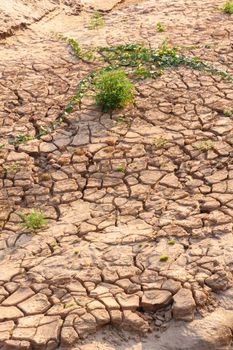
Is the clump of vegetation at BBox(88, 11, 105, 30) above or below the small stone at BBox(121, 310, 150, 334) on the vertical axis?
above

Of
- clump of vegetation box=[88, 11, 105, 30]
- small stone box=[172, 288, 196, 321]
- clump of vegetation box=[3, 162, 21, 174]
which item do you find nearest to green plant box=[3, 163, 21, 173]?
clump of vegetation box=[3, 162, 21, 174]

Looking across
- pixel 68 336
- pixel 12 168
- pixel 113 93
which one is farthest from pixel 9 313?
pixel 113 93

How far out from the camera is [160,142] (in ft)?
19.0

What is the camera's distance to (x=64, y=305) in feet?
14.3

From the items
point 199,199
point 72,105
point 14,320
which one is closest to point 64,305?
point 14,320

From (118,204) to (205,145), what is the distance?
1.02 meters

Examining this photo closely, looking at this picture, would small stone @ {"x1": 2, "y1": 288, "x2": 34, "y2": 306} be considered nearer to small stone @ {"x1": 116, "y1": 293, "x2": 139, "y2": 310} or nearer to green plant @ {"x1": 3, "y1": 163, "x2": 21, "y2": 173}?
small stone @ {"x1": 116, "y1": 293, "x2": 139, "y2": 310}

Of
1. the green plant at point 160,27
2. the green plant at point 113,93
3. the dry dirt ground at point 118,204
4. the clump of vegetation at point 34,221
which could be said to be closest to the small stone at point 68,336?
the dry dirt ground at point 118,204

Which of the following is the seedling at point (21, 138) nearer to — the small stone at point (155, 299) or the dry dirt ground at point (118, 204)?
the dry dirt ground at point (118, 204)

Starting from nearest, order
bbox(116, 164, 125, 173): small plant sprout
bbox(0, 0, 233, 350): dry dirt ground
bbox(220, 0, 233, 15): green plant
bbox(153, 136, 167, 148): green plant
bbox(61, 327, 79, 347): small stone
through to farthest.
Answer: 1. bbox(61, 327, 79, 347): small stone
2. bbox(0, 0, 233, 350): dry dirt ground
3. bbox(116, 164, 125, 173): small plant sprout
4. bbox(153, 136, 167, 148): green plant
5. bbox(220, 0, 233, 15): green plant

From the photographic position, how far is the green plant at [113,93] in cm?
617

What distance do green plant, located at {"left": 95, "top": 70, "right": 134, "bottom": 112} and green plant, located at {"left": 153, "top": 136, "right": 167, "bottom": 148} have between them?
0.59m

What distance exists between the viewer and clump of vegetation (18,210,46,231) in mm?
5055

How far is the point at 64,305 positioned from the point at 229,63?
11.6ft
